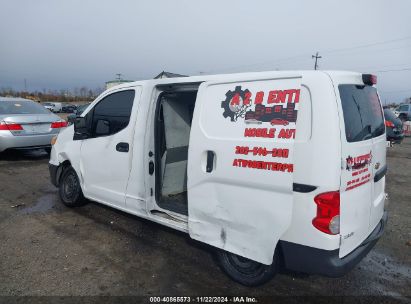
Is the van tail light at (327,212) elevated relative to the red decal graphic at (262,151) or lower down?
lower down

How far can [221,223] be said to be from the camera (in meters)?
3.10

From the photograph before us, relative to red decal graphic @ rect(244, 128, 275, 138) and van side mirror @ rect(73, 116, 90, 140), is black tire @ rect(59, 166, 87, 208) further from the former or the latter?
red decal graphic @ rect(244, 128, 275, 138)

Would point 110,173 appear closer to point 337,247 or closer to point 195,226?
point 195,226

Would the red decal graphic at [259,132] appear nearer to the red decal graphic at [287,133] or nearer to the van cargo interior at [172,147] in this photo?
the red decal graphic at [287,133]

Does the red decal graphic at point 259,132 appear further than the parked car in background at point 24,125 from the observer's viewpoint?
No

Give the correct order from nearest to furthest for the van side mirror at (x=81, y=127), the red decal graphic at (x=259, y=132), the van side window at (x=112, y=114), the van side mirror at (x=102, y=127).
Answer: the red decal graphic at (x=259, y=132) < the van side window at (x=112, y=114) < the van side mirror at (x=102, y=127) < the van side mirror at (x=81, y=127)

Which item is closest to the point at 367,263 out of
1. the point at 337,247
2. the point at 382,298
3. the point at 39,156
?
the point at 382,298

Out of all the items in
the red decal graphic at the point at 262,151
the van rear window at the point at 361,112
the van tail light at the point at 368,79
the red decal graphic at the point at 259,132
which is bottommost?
the red decal graphic at the point at 262,151

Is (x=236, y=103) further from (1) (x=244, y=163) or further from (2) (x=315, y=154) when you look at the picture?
(2) (x=315, y=154)

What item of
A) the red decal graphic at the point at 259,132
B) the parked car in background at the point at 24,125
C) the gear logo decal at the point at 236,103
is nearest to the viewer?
the red decal graphic at the point at 259,132

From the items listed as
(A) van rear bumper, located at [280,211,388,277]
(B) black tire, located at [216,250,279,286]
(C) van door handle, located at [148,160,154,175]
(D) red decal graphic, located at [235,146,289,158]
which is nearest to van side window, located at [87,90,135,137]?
(C) van door handle, located at [148,160,154,175]

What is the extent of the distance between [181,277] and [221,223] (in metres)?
0.78

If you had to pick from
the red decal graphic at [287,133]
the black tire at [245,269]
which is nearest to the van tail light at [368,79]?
the red decal graphic at [287,133]

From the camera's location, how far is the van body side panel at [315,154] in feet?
8.10
